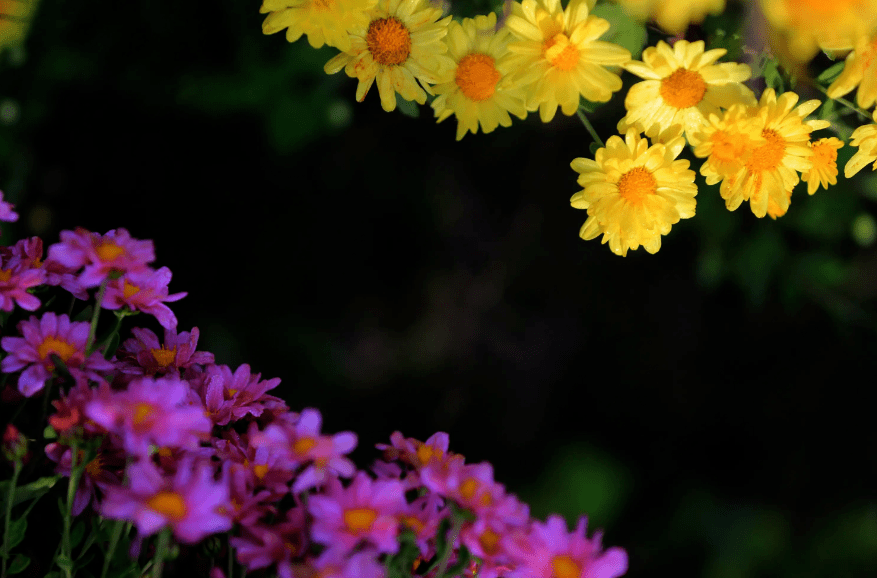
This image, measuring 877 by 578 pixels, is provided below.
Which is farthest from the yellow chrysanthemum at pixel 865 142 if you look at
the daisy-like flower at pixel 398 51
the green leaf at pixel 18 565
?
the green leaf at pixel 18 565

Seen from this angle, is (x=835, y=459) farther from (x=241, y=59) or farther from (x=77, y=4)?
(x=77, y=4)

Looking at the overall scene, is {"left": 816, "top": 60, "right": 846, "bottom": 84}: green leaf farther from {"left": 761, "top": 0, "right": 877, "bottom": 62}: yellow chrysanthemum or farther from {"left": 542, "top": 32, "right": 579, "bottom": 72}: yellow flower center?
{"left": 542, "top": 32, "right": 579, "bottom": 72}: yellow flower center

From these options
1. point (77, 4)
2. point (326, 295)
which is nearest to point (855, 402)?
point (326, 295)

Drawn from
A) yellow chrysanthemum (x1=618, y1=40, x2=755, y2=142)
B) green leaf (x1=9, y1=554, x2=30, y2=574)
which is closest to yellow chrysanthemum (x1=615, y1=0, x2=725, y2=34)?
yellow chrysanthemum (x1=618, y1=40, x2=755, y2=142)

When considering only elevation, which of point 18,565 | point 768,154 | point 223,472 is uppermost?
point 768,154

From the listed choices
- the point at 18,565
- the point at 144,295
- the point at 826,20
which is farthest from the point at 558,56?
the point at 18,565

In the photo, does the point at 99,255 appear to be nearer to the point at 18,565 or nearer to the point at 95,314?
the point at 95,314

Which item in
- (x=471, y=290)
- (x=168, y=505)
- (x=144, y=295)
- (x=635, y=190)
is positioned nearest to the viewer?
(x=168, y=505)

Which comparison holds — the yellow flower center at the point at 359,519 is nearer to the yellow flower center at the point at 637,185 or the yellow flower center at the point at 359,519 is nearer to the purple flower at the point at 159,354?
the purple flower at the point at 159,354
